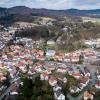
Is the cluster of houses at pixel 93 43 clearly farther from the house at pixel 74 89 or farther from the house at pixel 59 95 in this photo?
the house at pixel 59 95

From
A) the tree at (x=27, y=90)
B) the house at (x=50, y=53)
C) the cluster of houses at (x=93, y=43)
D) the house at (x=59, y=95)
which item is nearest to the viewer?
the tree at (x=27, y=90)

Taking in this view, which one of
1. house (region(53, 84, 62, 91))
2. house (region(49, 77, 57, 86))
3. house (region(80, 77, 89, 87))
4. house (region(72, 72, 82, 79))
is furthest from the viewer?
house (region(72, 72, 82, 79))

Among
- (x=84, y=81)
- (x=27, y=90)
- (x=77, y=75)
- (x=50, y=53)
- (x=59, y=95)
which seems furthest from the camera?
(x=50, y=53)

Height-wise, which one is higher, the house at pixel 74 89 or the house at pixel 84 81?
the house at pixel 74 89

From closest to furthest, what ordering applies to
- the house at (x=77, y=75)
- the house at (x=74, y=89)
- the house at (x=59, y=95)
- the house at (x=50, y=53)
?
the house at (x=59, y=95), the house at (x=74, y=89), the house at (x=77, y=75), the house at (x=50, y=53)

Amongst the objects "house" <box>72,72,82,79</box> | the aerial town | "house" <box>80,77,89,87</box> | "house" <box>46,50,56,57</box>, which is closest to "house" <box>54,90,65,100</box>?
the aerial town

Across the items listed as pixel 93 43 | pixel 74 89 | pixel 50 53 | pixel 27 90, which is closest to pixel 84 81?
pixel 74 89

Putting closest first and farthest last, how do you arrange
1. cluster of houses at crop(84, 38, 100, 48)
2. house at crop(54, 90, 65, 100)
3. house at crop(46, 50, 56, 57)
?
house at crop(54, 90, 65, 100) → house at crop(46, 50, 56, 57) → cluster of houses at crop(84, 38, 100, 48)

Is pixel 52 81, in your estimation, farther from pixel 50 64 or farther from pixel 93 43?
pixel 93 43

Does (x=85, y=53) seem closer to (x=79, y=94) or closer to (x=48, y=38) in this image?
(x=48, y=38)

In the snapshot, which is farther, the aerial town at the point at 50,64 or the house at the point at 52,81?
the house at the point at 52,81

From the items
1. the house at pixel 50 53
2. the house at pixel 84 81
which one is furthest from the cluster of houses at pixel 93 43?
the house at pixel 84 81

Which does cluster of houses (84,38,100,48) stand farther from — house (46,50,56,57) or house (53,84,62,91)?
house (53,84,62,91)

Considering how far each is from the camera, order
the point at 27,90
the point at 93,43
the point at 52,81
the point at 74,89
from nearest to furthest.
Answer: the point at 27,90 < the point at 74,89 < the point at 52,81 < the point at 93,43
